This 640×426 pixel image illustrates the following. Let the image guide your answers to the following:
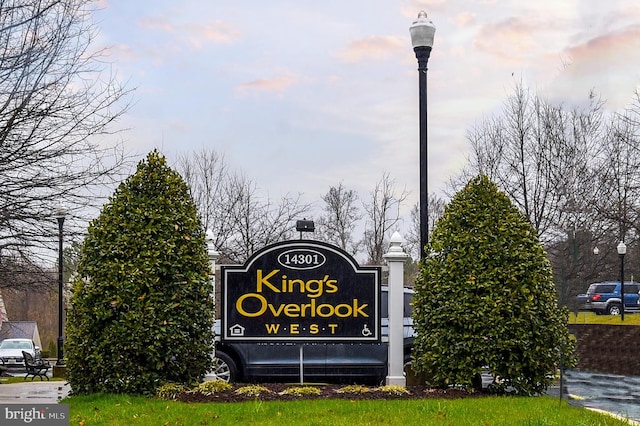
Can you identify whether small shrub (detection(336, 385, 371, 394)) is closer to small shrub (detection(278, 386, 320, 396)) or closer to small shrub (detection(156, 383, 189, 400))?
small shrub (detection(278, 386, 320, 396))

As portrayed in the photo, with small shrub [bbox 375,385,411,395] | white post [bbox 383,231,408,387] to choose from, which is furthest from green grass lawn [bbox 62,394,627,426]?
white post [bbox 383,231,408,387]

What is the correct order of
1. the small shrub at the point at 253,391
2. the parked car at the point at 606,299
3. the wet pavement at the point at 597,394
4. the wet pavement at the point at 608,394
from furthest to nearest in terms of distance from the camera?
1. the parked car at the point at 606,299
2. the small shrub at the point at 253,391
3. the wet pavement at the point at 597,394
4. the wet pavement at the point at 608,394

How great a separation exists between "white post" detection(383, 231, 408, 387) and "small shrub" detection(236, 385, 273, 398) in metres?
2.20

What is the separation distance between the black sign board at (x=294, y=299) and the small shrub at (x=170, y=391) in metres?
1.62

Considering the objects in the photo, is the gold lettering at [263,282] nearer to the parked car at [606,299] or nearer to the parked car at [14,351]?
the parked car at [14,351]

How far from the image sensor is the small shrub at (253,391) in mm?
10227

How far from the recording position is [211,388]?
10406mm

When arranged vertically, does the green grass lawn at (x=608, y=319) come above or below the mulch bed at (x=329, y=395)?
below

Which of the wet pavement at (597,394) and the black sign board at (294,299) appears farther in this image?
the black sign board at (294,299)

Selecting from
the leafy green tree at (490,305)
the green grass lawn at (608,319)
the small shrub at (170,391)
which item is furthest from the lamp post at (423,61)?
the green grass lawn at (608,319)

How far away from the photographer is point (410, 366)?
39.5 ft

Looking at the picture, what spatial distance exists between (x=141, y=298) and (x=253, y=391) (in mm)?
1831

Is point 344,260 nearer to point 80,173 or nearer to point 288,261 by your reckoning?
point 288,261

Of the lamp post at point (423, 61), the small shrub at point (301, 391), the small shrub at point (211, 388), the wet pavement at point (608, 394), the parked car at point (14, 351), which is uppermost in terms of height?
the lamp post at point (423, 61)
